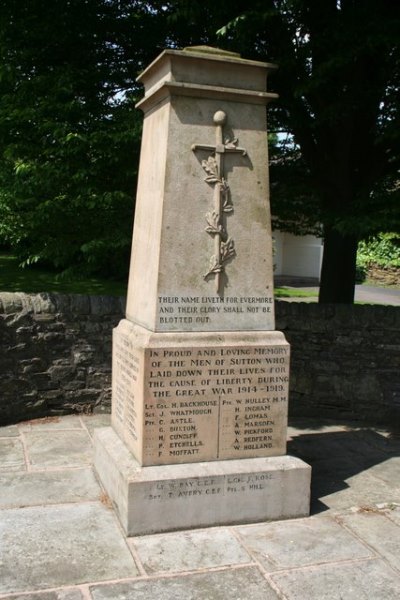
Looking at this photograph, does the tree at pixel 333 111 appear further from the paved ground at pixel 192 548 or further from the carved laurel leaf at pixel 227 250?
the paved ground at pixel 192 548

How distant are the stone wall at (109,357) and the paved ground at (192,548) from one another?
1438 mm

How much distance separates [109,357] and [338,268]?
3.69m

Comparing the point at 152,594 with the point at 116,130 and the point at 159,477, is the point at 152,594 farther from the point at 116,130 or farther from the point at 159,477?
the point at 116,130

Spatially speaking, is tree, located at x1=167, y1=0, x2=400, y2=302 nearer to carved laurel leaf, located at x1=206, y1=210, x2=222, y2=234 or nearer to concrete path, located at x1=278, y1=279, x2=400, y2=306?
carved laurel leaf, located at x1=206, y1=210, x2=222, y2=234

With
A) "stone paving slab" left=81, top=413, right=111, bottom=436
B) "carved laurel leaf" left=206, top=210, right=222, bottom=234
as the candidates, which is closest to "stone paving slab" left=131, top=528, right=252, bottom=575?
"carved laurel leaf" left=206, top=210, right=222, bottom=234

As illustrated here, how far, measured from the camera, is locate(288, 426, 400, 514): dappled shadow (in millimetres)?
5008

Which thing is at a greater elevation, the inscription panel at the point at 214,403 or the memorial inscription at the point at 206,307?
the memorial inscription at the point at 206,307

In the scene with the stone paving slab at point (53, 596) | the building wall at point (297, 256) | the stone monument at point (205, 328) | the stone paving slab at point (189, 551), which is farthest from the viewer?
the building wall at point (297, 256)

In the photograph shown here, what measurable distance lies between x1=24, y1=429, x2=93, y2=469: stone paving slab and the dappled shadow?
6.77 ft

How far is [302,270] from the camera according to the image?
107ft

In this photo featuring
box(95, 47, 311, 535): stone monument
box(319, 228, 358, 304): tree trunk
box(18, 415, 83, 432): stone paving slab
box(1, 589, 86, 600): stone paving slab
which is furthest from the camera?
box(319, 228, 358, 304): tree trunk

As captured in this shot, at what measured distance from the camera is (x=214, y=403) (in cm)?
456

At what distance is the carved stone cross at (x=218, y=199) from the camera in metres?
4.51

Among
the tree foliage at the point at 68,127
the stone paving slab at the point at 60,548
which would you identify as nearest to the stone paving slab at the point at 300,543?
the stone paving slab at the point at 60,548
